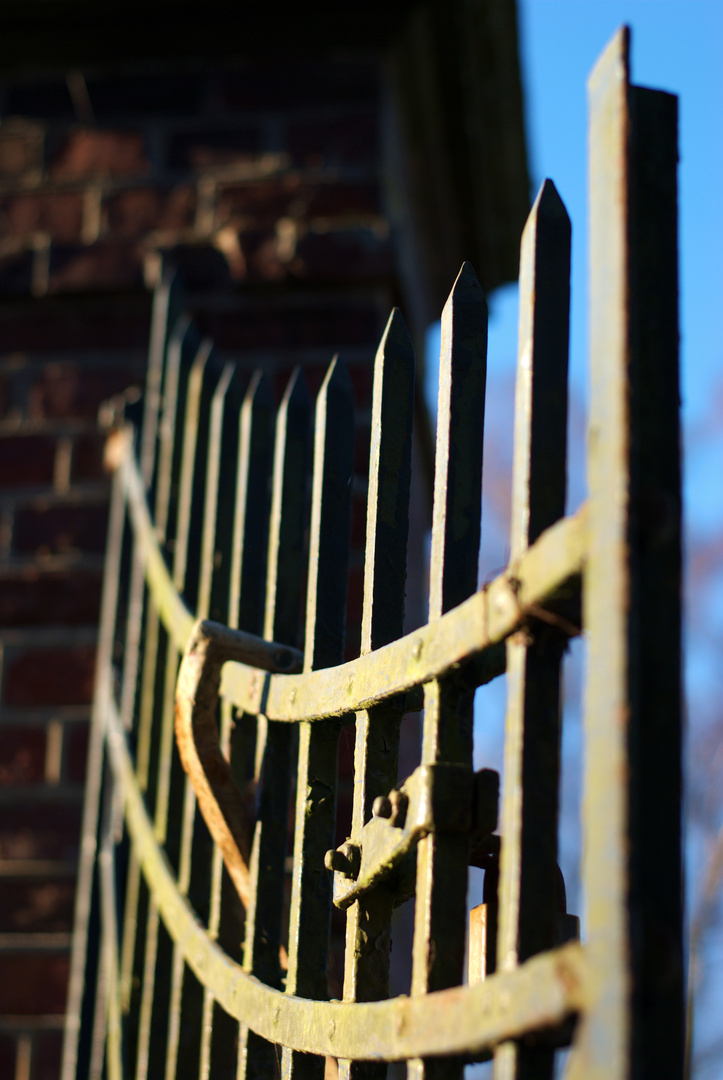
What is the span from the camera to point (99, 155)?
7.33ft

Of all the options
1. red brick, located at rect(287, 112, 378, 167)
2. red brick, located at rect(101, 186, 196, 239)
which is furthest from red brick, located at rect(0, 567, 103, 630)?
red brick, located at rect(287, 112, 378, 167)

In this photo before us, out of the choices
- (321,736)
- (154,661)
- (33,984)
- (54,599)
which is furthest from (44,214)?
(321,736)

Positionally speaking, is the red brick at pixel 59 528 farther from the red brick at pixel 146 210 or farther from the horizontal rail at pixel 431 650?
the horizontal rail at pixel 431 650

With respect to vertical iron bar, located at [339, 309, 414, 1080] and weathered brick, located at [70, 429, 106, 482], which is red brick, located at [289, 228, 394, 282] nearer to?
weathered brick, located at [70, 429, 106, 482]

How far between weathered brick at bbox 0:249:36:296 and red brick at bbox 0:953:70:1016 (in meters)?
1.31

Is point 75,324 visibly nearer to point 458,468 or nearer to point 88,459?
point 88,459

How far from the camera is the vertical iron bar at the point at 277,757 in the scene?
1.06 m

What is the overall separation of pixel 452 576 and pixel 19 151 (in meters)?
1.92

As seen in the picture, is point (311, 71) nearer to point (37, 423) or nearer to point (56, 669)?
point (37, 423)

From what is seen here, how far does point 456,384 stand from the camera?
0.81m

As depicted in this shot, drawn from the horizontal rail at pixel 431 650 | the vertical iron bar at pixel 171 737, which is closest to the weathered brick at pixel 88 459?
the vertical iron bar at pixel 171 737

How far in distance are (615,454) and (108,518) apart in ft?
5.36

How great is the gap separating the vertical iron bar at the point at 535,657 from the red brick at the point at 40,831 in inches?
55.0

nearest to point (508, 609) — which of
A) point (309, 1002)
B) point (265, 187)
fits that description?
point (309, 1002)
